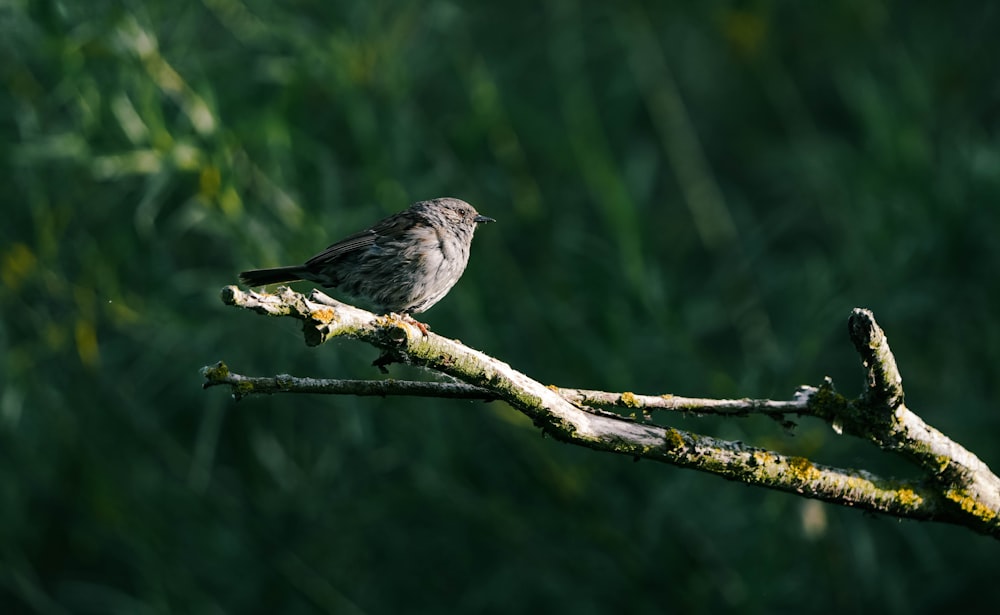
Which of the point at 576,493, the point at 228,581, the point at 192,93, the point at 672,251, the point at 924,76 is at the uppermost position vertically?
the point at 924,76

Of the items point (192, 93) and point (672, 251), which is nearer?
point (192, 93)

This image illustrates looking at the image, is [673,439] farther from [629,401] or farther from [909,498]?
[909,498]

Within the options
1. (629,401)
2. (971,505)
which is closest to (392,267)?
(629,401)

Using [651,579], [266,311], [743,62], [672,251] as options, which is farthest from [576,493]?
[266,311]

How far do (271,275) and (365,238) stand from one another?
1.44 ft

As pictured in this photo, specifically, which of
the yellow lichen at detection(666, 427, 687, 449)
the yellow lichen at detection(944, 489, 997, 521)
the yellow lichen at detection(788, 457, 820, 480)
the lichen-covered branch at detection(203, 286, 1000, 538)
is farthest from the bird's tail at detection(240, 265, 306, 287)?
the yellow lichen at detection(944, 489, 997, 521)

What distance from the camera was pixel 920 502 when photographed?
2.86 meters

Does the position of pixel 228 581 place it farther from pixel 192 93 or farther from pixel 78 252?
pixel 192 93

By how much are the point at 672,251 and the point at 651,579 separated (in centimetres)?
232

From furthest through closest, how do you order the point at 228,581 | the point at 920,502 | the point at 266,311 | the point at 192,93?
the point at 228,581 → the point at 192,93 → the point at 920,502 → the point at 266,311

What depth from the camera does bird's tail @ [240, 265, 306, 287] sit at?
426cm

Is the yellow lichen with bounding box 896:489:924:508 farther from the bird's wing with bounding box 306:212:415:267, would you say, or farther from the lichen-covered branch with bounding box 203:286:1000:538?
the bird's wing with bounding box 306:212:415:267

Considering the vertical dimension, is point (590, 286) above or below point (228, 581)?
above

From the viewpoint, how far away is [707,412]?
8.77 ft
